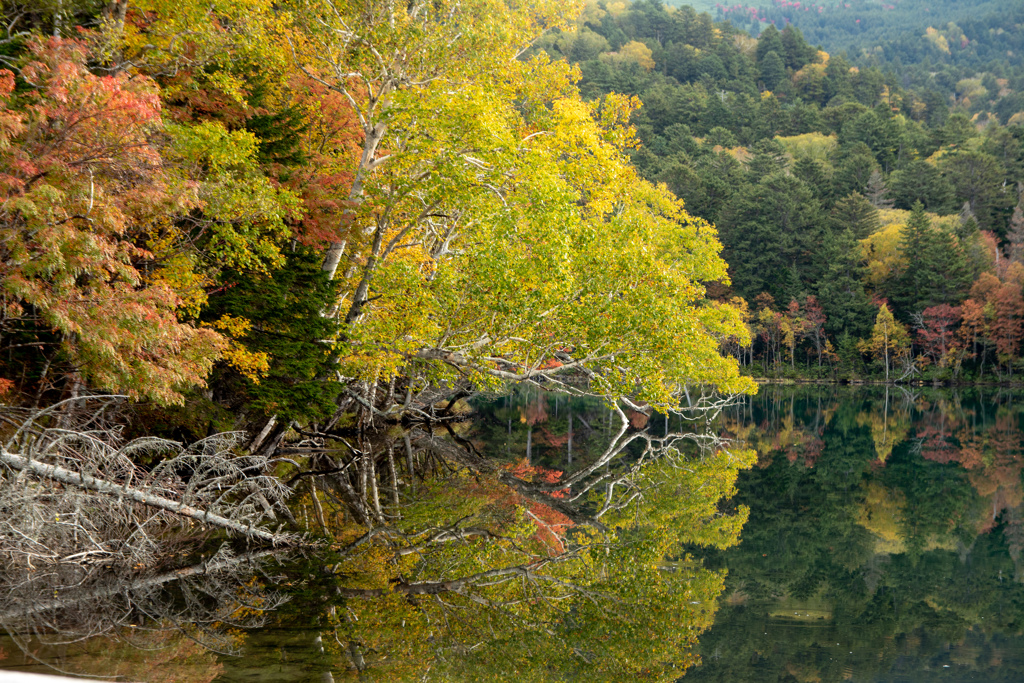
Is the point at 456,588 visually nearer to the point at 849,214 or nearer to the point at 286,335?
the point at 286,335

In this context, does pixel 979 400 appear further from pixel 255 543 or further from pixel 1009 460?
pixel 255 543

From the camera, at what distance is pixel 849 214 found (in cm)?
7119

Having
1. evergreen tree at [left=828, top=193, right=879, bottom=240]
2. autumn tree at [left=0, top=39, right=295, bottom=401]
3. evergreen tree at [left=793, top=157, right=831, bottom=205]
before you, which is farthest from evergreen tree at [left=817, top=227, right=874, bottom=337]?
autumn tree at [left=0, top=39, right=295, bottom=401]

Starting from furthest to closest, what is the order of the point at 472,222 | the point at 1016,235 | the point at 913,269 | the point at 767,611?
the point at 1016,235, the point at 913,269, the point at 472,222, the point at 767,611

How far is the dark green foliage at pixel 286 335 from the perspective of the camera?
46.8 feet

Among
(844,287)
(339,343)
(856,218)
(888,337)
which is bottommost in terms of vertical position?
(888,337)

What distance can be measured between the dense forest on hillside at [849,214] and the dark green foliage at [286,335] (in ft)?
134

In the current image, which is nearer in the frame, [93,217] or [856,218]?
[93,217]

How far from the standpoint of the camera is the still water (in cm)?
645

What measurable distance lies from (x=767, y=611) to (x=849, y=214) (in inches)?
2769

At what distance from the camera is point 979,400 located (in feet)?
146

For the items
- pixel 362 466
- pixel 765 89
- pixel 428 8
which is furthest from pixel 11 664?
pixel 765 89

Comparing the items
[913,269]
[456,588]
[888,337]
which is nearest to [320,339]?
[456,588]

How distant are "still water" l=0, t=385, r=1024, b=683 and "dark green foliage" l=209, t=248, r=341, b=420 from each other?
547 centimetres
